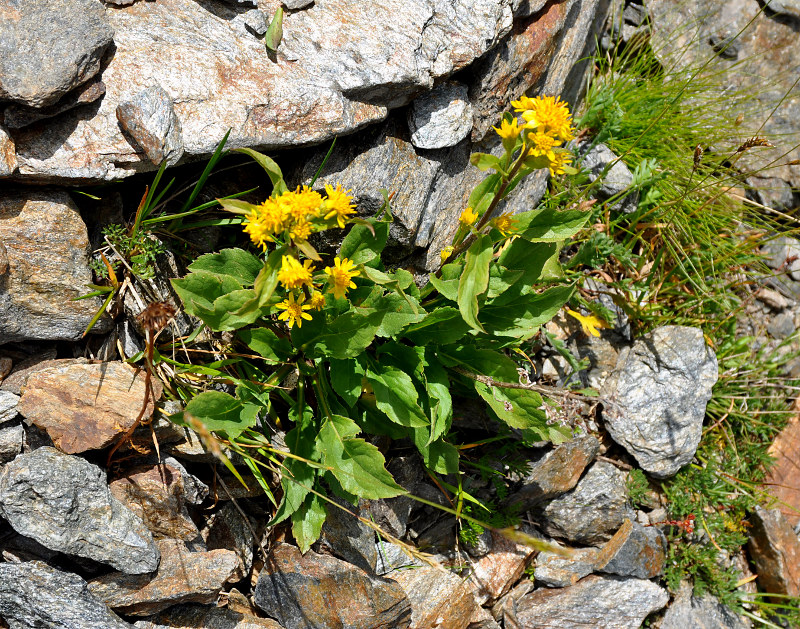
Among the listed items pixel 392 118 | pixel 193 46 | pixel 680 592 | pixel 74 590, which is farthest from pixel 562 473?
pixel 193 46

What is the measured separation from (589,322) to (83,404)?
10.9 ft

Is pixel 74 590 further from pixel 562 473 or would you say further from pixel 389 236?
pixel 562 473

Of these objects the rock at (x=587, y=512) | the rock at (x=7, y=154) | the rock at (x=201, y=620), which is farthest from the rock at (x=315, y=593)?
the rock at (x=7, y=154)

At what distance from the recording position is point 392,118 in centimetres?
375

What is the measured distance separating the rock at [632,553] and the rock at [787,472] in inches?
51.4

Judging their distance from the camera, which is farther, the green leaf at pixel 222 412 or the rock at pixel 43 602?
the green leaf at pixel 222 412

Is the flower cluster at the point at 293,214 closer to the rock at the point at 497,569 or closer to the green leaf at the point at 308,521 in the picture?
the green leaf at the point at 308,521

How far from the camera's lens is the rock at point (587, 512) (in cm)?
449

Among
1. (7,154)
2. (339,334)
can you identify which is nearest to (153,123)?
(7,154)

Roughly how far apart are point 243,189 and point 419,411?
162cm

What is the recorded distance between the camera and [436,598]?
3.93 meters

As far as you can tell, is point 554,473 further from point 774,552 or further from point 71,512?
point 71,512

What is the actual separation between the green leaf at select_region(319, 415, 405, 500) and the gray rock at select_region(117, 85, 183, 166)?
5.17ft

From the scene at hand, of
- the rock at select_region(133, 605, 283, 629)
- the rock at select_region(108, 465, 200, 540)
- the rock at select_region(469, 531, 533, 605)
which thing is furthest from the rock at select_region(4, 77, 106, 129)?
the rock at select_region(469, 531, 533, 605)
